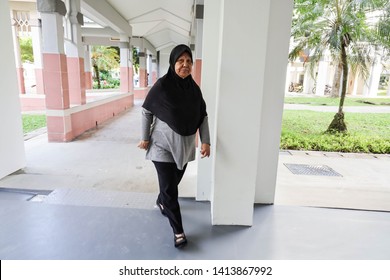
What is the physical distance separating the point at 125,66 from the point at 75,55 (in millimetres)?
4338

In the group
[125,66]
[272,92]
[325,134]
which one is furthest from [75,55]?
[325,134]

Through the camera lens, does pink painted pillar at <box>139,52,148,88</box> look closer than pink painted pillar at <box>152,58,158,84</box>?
Yes

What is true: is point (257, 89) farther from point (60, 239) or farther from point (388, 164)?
point (388, 164)

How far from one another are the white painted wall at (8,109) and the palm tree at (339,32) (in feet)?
18.4

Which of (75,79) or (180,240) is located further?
(75,79)

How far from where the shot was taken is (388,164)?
5090 millimetres

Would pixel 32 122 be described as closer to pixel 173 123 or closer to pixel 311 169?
pixel 173 123

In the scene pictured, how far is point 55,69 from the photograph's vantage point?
509 cm

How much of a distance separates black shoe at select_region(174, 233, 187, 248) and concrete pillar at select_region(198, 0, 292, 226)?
39 cm

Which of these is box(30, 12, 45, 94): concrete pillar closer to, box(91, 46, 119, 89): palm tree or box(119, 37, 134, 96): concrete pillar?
box(119, 37, 134, 96): concrete pillar

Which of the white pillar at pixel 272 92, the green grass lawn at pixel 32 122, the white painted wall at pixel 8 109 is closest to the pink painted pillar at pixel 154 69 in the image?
the green grass lawn at pixel 32 122

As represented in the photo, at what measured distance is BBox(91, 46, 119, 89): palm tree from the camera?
2061 cm

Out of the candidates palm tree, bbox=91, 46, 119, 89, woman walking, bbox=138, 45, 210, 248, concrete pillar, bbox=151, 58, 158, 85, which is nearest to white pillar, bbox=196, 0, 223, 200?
woman walking, bbox=138, 45, 210, 248

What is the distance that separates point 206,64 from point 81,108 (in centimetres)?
463
